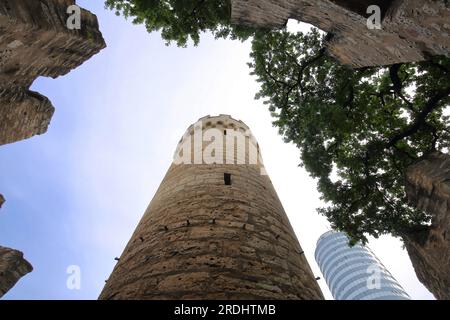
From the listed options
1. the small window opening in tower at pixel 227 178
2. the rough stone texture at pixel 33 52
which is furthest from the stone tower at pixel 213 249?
the rough stone texture at pixel 33 52

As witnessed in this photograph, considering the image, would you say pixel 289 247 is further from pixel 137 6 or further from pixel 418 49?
pixel 137 6

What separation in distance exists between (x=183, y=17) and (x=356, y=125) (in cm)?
599

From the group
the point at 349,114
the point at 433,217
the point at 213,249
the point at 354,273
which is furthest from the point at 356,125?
the point at 354,273

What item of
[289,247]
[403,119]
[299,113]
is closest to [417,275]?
[403,119]

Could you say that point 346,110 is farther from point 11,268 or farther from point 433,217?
point 11,268

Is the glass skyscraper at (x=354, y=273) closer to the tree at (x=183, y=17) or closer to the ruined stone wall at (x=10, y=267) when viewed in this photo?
the tree at (x=183, y=17)

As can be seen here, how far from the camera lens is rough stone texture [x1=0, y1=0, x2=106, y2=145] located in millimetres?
3938

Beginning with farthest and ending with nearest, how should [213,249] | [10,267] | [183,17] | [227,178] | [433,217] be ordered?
1. [183,17]
2. [433,217]
3. [227,178]
4. [10,267]
5. [213,249]

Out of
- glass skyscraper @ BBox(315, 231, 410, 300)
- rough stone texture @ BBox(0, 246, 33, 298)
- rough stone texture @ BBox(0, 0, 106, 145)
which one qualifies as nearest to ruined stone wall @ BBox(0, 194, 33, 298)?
rough stone texture @ BBox(0, 246, 33, 298)

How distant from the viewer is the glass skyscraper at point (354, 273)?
80.0 metres

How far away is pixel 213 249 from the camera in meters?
4.47

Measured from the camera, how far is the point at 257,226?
5289mm

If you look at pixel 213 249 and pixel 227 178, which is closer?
pixel 213 249

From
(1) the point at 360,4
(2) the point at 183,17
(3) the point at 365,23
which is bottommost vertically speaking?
(3) the point at 365,23
